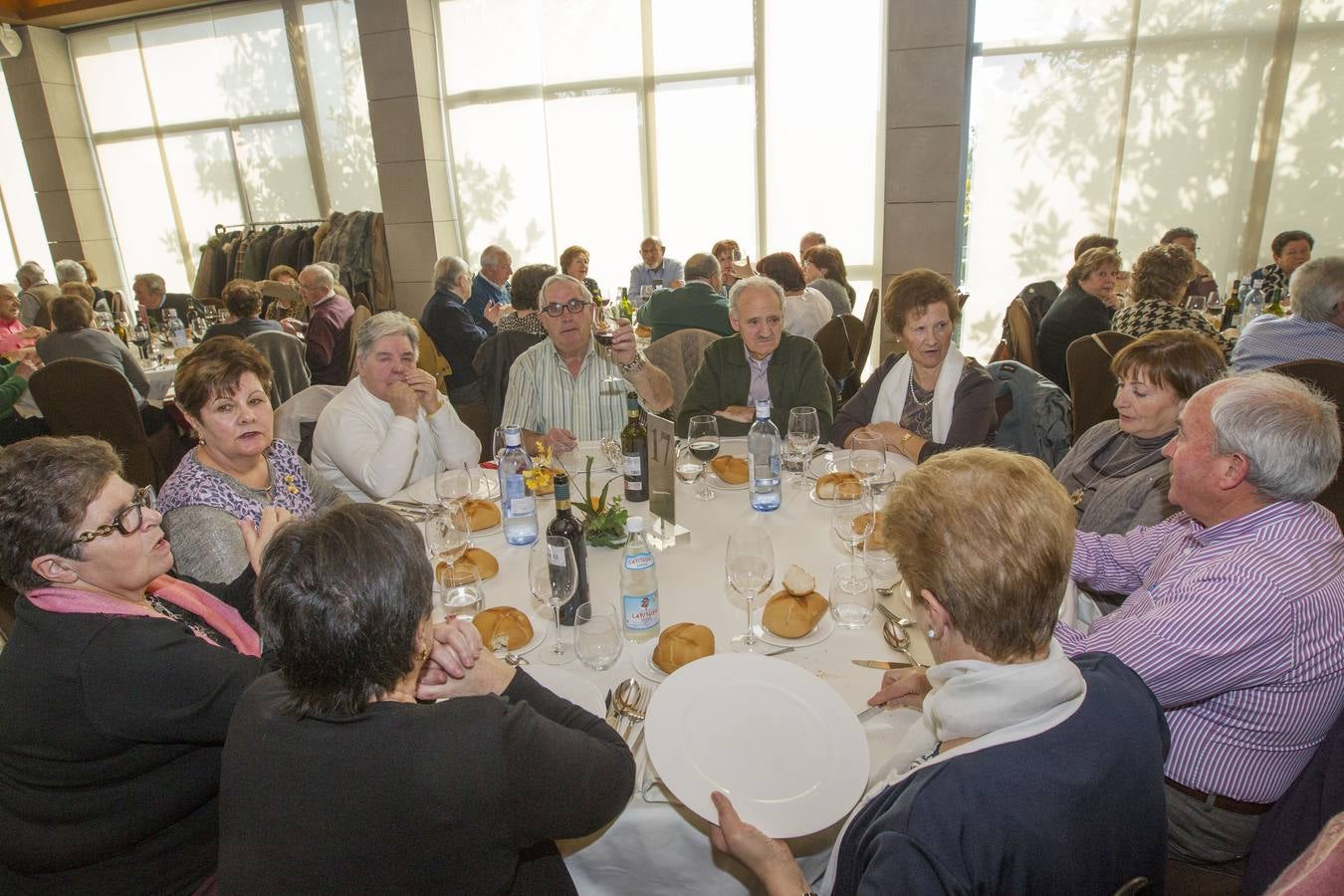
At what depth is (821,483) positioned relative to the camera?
2.39 m

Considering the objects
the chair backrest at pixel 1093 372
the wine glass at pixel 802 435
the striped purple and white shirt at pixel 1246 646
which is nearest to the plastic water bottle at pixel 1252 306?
the chair backrest at pixel 1093 372

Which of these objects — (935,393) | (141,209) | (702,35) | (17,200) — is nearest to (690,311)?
(935,393)

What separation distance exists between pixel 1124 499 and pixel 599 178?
7.22 m

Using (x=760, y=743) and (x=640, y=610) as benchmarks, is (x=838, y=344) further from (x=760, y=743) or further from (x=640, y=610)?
(x=760, y=743)

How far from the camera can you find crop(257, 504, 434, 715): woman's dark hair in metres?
1.02

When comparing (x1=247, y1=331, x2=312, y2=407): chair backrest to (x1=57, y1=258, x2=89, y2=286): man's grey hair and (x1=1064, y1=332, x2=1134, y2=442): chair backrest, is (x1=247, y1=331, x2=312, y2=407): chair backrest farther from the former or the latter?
(x1=57, y1=258, x2=89, y2=286): man's grey hair

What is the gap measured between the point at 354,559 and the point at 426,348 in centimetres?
393

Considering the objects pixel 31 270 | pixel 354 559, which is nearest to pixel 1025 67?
pixel 354 559

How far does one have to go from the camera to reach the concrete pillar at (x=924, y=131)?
617 cm

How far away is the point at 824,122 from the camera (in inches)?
287

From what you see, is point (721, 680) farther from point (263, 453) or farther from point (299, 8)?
point (299, 8)

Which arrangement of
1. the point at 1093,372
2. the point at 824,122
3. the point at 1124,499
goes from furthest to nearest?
the point at 824,122, the point at 1093,372, the point at 1124,499

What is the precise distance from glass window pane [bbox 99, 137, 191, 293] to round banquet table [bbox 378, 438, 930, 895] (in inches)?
393

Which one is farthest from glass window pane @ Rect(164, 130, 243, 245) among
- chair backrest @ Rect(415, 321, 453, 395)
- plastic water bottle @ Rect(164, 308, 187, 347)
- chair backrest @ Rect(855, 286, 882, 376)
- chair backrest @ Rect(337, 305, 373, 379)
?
chair backrest @ Rect(855, 286, 882, 376)
